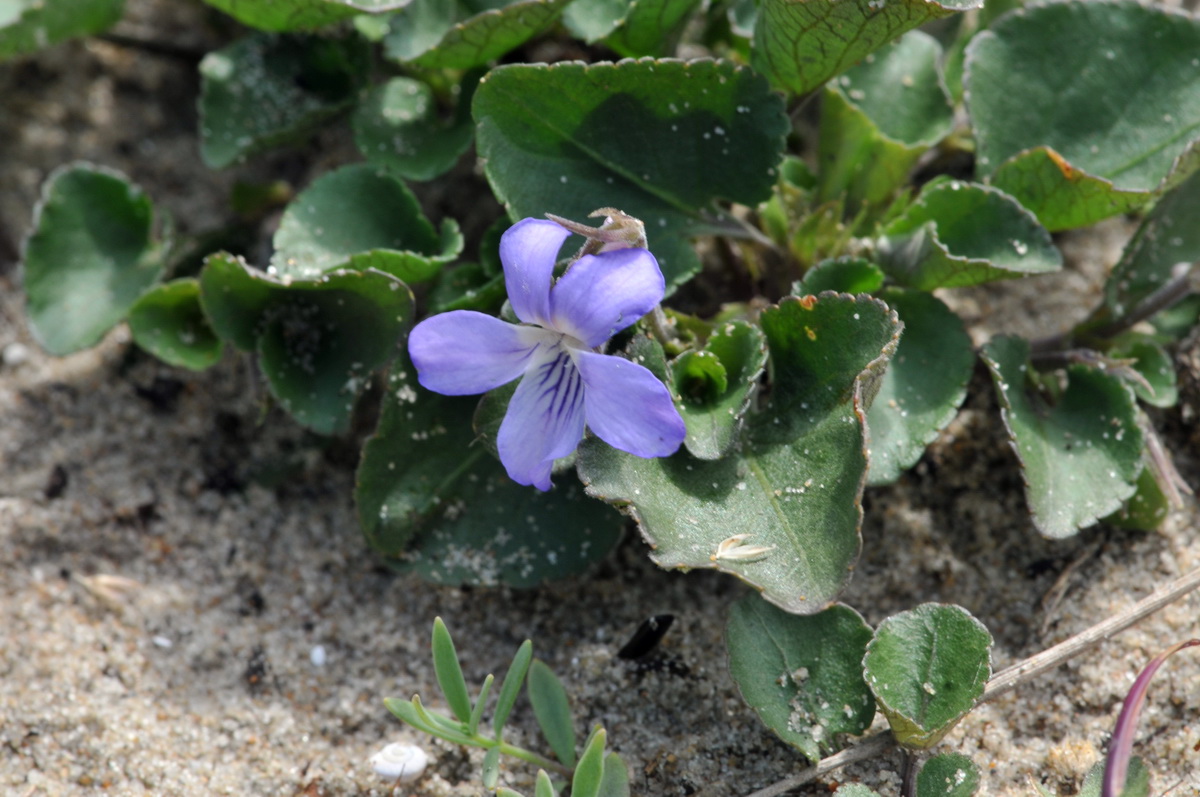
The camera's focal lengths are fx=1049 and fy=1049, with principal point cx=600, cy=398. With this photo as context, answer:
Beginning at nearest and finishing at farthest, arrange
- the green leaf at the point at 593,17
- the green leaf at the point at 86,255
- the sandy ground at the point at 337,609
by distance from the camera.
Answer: the sandy ground at the point at 337,609, the green leaf at the point at 593,17, the green leaf at the point at 86,255

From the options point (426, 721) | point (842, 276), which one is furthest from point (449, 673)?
point (842, 276)

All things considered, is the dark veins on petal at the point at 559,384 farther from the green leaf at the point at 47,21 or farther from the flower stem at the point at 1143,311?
the green leaf at the point at 47,21

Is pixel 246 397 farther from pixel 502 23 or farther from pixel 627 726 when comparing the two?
pixel 627 726

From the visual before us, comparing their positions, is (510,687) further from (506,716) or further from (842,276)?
(842,276)

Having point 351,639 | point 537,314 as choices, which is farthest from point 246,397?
point 537,314

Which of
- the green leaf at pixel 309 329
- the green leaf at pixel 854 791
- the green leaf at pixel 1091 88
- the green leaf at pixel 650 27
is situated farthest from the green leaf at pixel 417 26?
the green leaf at pixel 854 791

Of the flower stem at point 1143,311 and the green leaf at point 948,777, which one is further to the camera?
the flower stem at point 1143,311

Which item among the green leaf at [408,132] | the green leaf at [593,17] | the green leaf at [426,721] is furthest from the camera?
the green leaf at [408,132]
